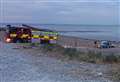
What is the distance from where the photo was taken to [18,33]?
1510 inches

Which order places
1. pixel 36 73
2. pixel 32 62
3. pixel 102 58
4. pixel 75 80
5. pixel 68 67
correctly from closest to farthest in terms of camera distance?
pixel 75 80
pixel 36 73
pixel 68 67
pixel 32 62
pixel 102 58

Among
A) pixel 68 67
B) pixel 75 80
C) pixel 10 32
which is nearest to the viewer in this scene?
pixel 75 80

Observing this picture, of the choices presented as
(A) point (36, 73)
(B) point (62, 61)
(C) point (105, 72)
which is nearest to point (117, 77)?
(C) point (105, 72)

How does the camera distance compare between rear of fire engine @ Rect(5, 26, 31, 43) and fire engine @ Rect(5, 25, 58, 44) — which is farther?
rear of fire engine @ Rect(5, 26, 31, 43)

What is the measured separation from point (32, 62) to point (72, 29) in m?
65.5

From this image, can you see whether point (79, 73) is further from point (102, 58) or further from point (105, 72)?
point (102, 58)

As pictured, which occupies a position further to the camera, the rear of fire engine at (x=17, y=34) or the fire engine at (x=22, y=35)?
the rear of fire engine at (x=17, y=34)

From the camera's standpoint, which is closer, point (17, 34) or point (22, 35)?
point (22, 35)

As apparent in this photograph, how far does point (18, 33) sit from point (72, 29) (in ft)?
144

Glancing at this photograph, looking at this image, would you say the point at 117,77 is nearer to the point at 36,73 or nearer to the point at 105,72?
the point at 105,72

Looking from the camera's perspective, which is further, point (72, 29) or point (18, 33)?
point (72, 29)

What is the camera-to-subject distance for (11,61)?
656 inches

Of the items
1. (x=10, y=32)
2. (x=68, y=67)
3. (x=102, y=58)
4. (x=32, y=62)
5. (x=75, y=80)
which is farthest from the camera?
(x=10, y=32)

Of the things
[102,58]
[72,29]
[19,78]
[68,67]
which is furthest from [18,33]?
[72,29]
